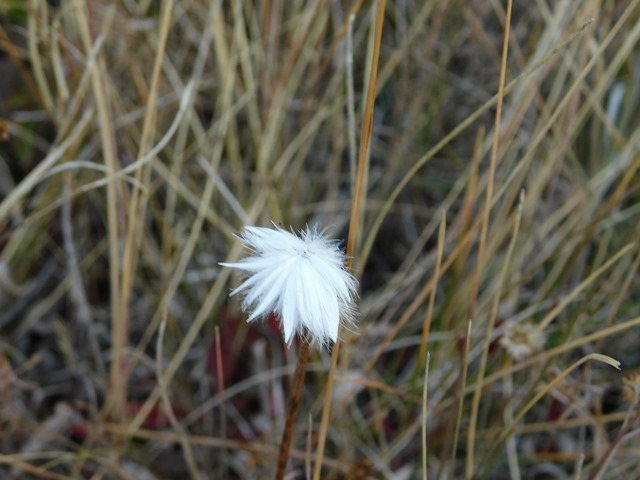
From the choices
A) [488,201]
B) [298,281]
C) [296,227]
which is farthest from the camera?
[296,227]

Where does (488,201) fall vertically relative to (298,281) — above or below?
above

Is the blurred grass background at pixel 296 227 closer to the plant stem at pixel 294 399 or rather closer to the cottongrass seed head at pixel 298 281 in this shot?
the plant stem at pixel 294 399

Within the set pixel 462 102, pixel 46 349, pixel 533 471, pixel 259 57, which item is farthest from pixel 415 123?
pixel 46 349

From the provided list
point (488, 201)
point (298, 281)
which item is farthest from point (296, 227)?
point (298, 281)

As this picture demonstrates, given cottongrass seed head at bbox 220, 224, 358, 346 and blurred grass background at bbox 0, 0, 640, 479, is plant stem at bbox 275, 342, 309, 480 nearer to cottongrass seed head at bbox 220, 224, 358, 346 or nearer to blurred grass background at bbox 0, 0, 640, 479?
cottongrass seed head at bbox 220, 224, 358, 346

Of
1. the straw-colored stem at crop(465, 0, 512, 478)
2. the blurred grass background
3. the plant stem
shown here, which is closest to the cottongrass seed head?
the plant stem

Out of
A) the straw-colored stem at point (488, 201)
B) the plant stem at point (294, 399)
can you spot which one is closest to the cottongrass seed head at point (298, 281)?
the plant stem at point (294, 399)

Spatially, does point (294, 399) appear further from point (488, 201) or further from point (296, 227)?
point (296, 227)
